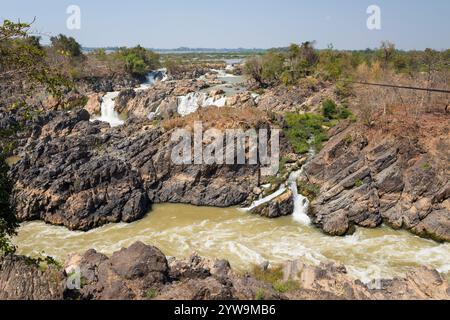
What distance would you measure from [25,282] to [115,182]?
13573 mm

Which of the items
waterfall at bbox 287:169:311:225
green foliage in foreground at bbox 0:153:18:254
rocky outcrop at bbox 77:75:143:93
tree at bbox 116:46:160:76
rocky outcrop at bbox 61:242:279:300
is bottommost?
waterfall at bbox 287:169:311:225

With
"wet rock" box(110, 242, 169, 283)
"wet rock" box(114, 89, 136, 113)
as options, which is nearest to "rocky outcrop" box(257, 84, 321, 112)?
"wet rock" box(114, 89, 136, 113)

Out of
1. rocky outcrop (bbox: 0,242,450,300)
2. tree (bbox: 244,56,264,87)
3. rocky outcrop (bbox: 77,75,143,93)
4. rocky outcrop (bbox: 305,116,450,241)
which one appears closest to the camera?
rocky outcrop (bbox: 0,242,450,300)

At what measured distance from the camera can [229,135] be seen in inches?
965

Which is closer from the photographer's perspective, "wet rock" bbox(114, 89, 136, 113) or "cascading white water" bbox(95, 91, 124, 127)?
"cascading white water" bbox(95, 91, 124, 127)

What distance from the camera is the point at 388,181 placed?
20.7 metres

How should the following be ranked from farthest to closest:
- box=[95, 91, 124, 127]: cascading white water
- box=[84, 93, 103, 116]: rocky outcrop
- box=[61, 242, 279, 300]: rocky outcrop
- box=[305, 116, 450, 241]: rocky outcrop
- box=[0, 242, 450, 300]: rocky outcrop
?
box=[84, 93, 103, 116]: rocky outcrop
box=[95, 91, 124, 127]: cascading white water
box=[305, 116, 450, 241]: rocky outcrop
box=[61, 242, 279, 300]: rocky outcrop
box=[0, 242, 450, 300]: rocky outcrop

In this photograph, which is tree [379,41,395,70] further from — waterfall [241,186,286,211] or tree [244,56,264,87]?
waterfall [241,186,286,211]

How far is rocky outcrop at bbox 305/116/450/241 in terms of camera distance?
19.3 metres

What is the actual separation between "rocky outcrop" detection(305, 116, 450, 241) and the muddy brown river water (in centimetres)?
76

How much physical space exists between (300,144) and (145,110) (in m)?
24.8

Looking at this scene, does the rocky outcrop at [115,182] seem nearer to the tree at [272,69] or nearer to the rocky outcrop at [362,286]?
the rocky outcrop at [362,286]

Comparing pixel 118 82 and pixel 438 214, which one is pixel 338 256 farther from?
pixel 118 82
